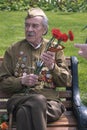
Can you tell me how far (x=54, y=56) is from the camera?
198 inches

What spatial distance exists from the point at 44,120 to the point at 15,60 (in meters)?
0.75

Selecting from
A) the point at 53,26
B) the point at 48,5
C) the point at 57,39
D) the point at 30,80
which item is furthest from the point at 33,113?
the point at 48,5

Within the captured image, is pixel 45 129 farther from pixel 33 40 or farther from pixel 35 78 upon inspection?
pixel 33 40

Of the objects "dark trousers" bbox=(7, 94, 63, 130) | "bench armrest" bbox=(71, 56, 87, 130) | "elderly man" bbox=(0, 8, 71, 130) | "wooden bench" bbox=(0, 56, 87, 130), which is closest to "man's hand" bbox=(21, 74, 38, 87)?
"elderly man" bbox=(0, 8, 71, 130)

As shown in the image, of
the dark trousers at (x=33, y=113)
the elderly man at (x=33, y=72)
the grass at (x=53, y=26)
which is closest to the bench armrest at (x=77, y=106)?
the elderly man at (x=33, y=72)

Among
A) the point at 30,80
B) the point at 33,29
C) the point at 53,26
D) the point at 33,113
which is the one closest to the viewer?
the point at 33,113

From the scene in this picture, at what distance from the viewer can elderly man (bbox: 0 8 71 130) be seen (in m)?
5.08

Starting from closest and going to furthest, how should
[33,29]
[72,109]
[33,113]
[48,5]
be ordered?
1. [33,113]
2. [33,29]
3. [72,109]
4. [48,5]

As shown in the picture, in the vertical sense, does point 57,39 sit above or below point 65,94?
above

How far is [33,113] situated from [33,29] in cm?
87

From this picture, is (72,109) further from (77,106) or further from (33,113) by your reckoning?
(33,113)

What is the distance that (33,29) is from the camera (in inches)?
205

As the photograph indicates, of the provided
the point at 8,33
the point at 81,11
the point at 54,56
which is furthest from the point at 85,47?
the point at 81,11

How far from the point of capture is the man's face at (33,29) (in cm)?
520
